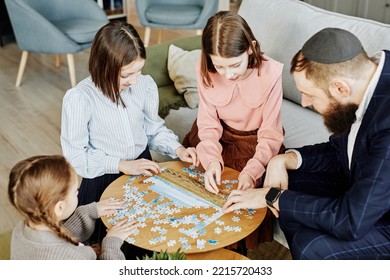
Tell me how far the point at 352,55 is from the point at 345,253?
2.17 ft

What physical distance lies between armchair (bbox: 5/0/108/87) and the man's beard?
284cm

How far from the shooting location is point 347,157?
198cm

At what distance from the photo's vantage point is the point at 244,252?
2061 millimetres

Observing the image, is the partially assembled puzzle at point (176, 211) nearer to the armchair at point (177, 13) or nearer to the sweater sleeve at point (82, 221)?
the sweater sleeve at point (82, 221)

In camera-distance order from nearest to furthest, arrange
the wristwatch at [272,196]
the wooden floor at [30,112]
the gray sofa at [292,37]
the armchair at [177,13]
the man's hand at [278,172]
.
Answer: the wristwatch at [272,196], the man's hand at [278,172], the gray sofa at [292,37], the wooden floor at [30,112], the armchair at [177,13]

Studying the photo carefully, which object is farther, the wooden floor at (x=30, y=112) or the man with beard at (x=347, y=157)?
the wooden floor at (x=30, y=112)

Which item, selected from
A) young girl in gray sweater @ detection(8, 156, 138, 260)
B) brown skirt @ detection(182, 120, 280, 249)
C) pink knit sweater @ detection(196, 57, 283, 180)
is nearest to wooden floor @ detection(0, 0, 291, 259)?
brown skirt @ detection(182, 120, 280, 249)

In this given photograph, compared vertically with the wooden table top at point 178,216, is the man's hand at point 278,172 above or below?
above

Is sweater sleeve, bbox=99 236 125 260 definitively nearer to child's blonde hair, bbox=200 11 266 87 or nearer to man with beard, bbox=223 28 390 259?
man with beard, bbox=223 28 390 259

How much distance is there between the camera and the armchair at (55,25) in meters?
4.07

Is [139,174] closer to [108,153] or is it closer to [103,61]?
[108,153]

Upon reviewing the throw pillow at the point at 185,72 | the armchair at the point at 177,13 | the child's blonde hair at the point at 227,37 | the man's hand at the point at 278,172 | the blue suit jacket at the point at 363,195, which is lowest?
the armchair at the point at 177,13

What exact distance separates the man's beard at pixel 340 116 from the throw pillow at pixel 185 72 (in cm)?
131

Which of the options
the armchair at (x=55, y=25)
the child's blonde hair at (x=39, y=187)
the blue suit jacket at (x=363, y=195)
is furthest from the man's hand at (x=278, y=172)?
the armchair at (x=55, y=25)
